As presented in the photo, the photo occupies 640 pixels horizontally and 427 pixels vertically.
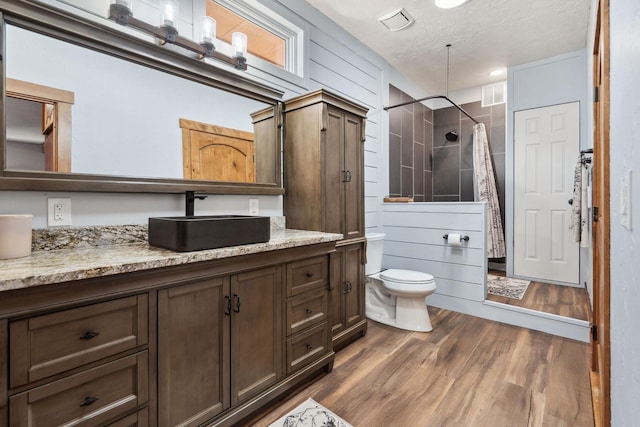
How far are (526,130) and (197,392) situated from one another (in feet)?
14.3

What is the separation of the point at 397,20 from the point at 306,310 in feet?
8.73

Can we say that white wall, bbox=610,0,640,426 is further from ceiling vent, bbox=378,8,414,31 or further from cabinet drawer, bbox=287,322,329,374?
ceiling vent, bbox=378,8,414,31

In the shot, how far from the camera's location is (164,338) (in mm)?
1258

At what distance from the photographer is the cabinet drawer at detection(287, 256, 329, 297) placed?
5.83 feet

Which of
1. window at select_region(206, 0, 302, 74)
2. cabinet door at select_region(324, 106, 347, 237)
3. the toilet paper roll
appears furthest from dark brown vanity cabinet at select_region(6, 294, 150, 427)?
the toilet paper roll

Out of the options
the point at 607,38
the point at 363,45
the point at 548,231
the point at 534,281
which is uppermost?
the point at 363,45

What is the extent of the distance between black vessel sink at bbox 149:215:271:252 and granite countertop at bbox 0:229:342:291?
4 cm

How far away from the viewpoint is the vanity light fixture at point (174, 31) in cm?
161

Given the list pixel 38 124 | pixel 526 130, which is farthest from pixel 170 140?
pixel 526 130

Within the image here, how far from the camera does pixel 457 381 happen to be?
77.9 inches

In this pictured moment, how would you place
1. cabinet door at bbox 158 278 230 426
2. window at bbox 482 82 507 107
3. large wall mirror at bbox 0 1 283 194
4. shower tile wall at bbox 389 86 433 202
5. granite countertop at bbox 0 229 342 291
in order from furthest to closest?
1. window at bbox 482 82 507 107
2. shower tile wall at bbox 389 86 433 202
3. large wall mirror at bbox 0 1 283 194
4. cabinet door at bbox 158 278 230 426
5. granite countertop at bbox 0 229 342 291

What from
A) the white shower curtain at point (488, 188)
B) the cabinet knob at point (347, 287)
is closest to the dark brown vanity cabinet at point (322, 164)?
the cabinet knob at point (347, 287)

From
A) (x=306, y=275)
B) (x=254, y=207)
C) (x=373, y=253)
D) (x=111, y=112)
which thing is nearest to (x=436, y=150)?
(x=373, y=253)

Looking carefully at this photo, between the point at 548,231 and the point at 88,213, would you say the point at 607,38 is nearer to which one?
the point at 88,213
